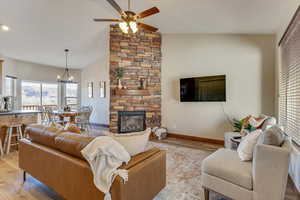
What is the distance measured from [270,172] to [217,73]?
328 cm

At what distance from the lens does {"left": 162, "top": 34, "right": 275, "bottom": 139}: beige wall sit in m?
3.79

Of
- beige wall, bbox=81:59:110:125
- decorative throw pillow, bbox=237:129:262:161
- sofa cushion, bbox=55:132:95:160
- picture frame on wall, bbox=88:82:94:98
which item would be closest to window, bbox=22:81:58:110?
beige wall, bbox=81:59:110:125

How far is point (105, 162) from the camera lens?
4.20 ft

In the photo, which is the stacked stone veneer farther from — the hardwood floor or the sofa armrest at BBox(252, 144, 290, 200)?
the sofa armrest at BBox(252, 144, 290, 200)

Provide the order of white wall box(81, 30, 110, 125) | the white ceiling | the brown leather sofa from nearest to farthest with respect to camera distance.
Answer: the brown leather sofa
the white ceiling
white wall box(81, 30, 110, 125)

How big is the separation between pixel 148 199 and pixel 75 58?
649cm

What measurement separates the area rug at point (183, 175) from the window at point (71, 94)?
19.2 ft

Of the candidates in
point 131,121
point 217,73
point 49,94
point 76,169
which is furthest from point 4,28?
point 217,73

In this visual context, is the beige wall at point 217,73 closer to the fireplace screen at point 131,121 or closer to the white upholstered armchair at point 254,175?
the fireplace screen at point 131,121

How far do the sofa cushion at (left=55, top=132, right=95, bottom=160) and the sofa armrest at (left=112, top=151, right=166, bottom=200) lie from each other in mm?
505

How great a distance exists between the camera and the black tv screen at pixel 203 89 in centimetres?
408

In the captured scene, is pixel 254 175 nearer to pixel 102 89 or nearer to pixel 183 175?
pixel 183 175

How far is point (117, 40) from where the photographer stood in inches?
190

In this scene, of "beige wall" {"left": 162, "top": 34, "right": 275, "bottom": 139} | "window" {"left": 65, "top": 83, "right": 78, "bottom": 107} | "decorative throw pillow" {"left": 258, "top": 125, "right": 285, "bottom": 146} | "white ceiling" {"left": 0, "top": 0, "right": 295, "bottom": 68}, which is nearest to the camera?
"decorative throw pillow" {"left": 258, "top": 125, "right": 285, "bottom": 146}
